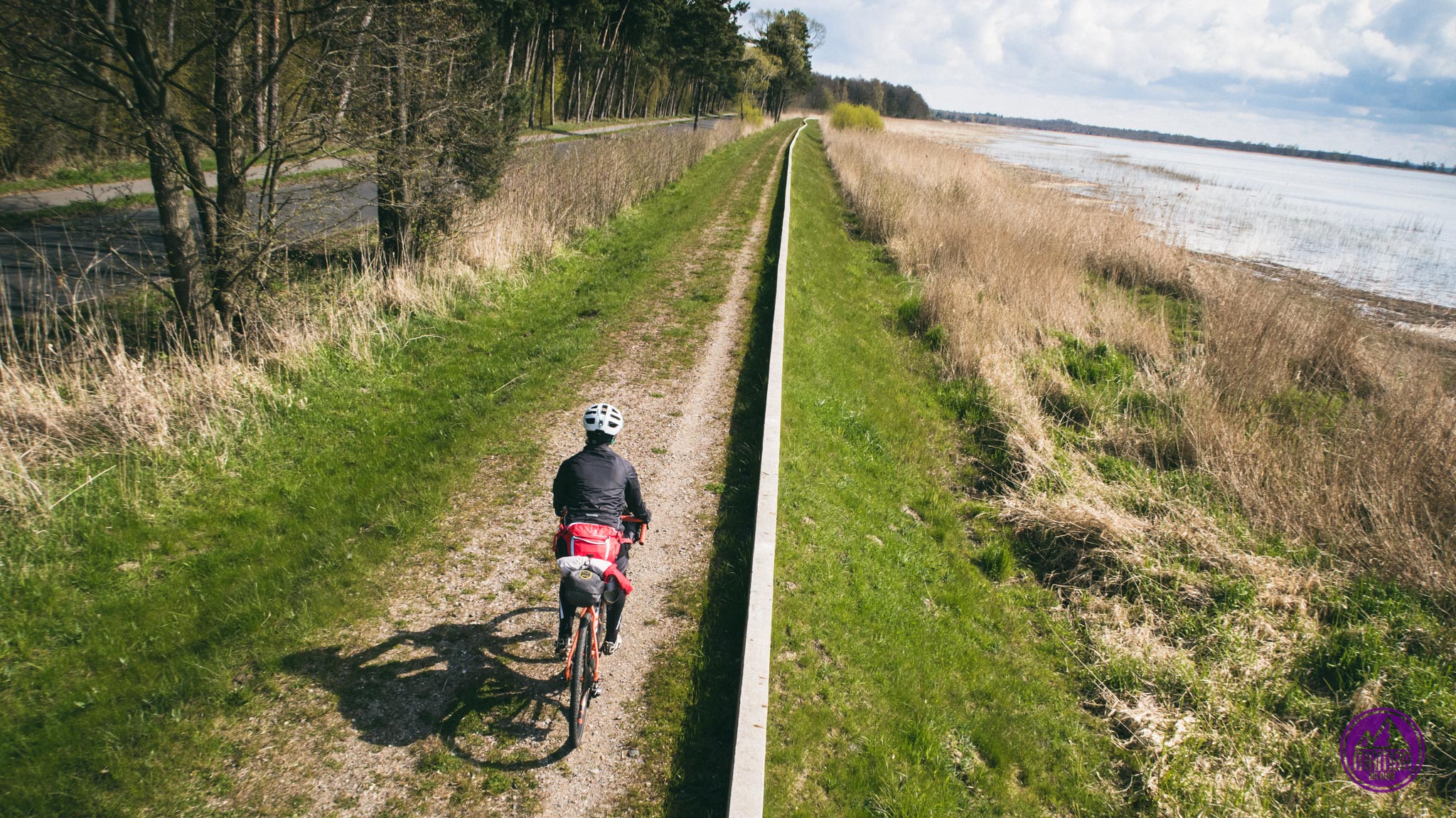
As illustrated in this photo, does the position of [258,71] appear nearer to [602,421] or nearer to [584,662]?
[602,421]

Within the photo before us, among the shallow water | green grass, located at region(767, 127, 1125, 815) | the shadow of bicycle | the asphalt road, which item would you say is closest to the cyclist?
the shadow of bicycle

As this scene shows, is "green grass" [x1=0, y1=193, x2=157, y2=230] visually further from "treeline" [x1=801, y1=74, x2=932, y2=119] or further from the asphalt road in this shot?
"treeline" [x1=801, y1=74, x2=932, y2=119]

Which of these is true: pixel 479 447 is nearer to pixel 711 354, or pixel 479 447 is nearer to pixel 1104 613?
pixel 711 354

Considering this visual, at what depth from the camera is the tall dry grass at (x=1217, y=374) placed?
6578 millimetres

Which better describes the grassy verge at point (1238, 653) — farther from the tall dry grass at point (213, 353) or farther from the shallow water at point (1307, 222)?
the shallow water at point (1307, 222)

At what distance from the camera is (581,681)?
3787 millimetres

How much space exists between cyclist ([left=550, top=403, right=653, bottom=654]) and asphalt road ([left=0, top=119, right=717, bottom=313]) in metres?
5.11

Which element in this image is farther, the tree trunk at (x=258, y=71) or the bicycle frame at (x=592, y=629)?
the tree trunk at (x=258, y=71)

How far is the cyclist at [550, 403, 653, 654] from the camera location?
4.02 meters

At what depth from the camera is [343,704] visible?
153 inches

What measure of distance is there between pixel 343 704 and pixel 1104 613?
594cm

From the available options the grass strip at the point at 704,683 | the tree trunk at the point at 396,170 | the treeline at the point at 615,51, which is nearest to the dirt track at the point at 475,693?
the grass strip at the point at 704,683

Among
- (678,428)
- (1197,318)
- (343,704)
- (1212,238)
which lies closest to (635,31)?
(1212,238)
